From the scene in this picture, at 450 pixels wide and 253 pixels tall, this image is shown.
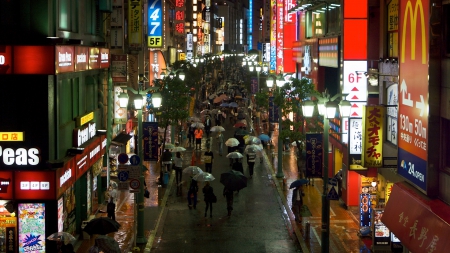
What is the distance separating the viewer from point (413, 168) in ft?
55.6

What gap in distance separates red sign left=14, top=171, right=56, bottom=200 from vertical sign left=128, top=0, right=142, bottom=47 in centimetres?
1945

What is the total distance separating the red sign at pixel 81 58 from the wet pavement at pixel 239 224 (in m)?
6.26

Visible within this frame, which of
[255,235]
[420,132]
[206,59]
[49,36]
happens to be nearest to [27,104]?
[49,36]

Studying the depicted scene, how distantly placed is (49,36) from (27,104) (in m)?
2.18

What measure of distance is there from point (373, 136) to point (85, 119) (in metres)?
11.4

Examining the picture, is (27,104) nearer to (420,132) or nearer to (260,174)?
(420,132)

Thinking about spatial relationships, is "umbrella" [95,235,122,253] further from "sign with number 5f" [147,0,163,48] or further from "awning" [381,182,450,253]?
"sign with number 5f" [147,0,163,48]

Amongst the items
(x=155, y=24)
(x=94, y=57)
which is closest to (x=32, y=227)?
(x=94, y=57)

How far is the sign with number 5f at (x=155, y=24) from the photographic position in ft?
166

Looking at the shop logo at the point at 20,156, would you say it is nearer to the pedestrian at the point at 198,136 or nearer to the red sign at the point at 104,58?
the red sign at the point at 104,58

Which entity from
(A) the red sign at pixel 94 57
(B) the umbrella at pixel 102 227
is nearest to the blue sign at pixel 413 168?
(B) the umbrella at pixel 102 227

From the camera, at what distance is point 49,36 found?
22.1 m

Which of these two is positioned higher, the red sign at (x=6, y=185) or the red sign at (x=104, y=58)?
the red sign at (x=104, y=58)

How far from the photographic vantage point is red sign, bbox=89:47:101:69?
27014mm
